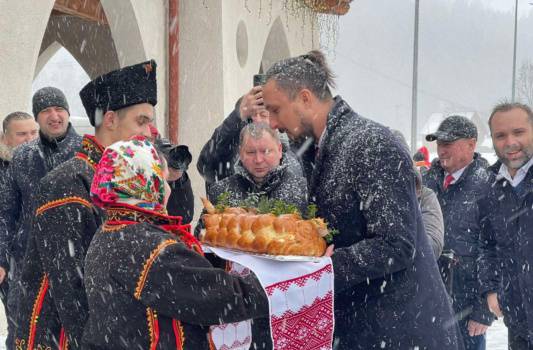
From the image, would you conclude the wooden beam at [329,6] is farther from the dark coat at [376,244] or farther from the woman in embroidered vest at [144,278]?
the woman in embroidered vest at [144,278]

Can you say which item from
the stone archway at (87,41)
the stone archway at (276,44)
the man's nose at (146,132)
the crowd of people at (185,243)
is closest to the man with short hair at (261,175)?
the crowd of people at (185,243)

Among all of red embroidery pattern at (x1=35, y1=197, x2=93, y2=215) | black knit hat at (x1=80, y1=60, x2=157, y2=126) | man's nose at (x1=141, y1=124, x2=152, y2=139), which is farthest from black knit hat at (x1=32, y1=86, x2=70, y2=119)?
red embroidery pattern at (x1=35, y1=197, x2=93, y2=215)

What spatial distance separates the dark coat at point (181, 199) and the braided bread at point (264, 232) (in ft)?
2.55

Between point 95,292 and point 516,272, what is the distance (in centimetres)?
265

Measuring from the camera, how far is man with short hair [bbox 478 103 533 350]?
170 inches

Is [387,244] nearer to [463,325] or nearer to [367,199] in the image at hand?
[367,199]

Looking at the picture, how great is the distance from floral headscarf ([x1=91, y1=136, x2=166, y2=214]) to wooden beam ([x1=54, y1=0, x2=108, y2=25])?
8427 millimetres

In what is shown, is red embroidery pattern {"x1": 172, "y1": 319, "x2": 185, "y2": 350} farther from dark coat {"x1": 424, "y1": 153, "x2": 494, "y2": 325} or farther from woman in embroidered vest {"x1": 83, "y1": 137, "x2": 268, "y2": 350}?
dark coat {"x1": 424, "y1": 153, "x2": 494, "y2": 325}

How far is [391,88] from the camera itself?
152 m

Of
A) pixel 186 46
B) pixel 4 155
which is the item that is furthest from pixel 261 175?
pixel 186 46

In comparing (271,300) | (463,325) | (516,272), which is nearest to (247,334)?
(271,300)

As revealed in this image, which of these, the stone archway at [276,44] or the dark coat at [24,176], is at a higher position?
the stone archway at [276,44]

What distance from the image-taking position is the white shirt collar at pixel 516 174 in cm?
436

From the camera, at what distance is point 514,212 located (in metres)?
4.44
